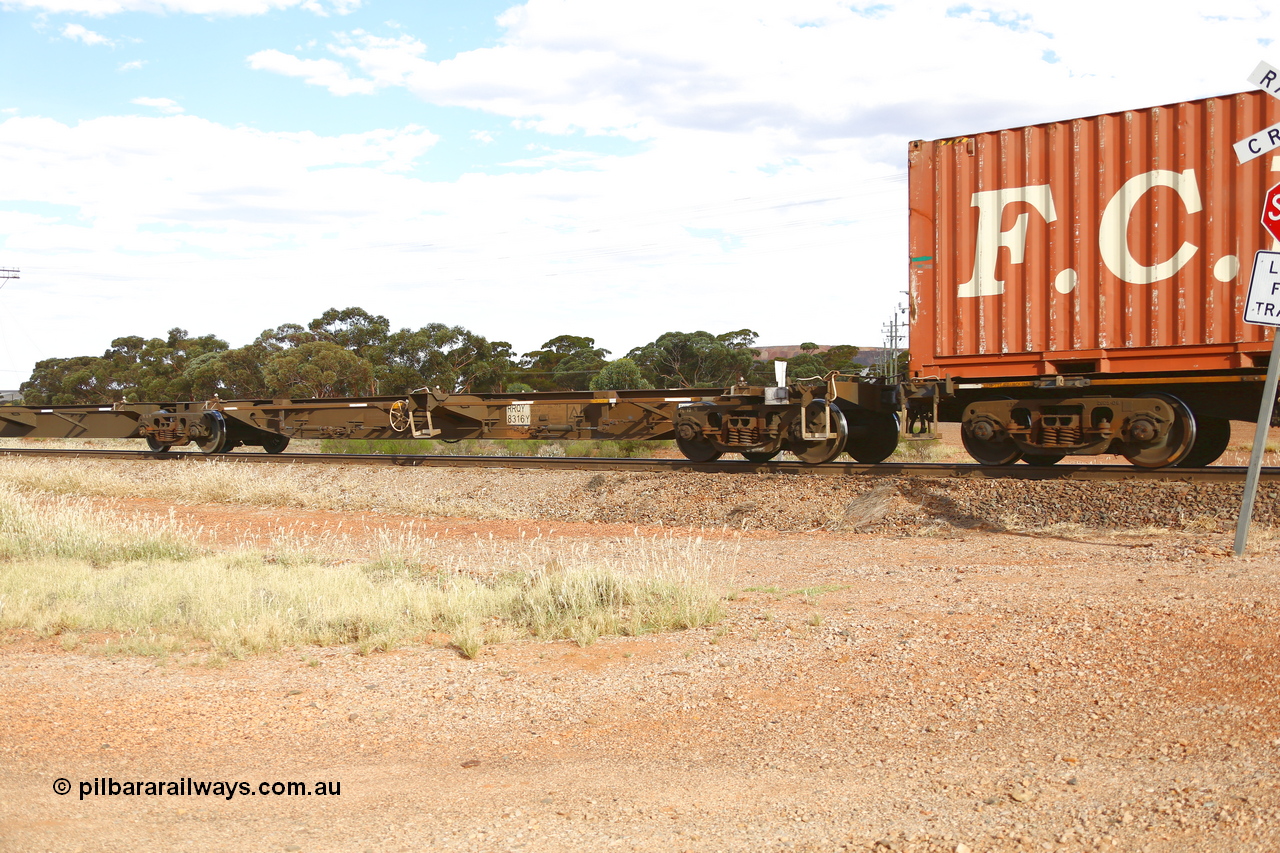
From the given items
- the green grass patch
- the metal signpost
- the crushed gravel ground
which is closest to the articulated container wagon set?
the metal signpost

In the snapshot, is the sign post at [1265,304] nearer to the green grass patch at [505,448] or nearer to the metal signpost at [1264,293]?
the metal signpost at [1264,293]

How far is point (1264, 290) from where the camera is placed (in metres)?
7.35

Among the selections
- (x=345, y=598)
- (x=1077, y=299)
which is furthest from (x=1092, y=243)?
(x=345, y=598)

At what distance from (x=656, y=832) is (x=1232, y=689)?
9.15 feet

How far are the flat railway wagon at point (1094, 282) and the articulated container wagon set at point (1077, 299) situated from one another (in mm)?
15

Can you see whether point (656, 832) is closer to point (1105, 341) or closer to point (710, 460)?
point (1105, 341)

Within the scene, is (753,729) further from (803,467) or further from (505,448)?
(505,448)

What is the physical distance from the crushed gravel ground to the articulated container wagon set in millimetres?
2893

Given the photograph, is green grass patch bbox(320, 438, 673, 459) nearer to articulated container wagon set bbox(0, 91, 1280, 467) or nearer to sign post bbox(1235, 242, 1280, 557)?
articulated container wagon set bbox(0, 91, 1280, 467)

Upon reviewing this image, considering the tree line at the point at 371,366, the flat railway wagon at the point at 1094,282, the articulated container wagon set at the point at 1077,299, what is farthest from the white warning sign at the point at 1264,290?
the tree line at the point at 371,366

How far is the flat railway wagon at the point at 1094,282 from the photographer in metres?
9.43

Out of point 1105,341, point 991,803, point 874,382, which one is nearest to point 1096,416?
point 1105,341

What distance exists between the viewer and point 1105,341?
10047mm

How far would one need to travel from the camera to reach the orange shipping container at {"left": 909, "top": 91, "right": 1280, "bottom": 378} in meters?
9.41
